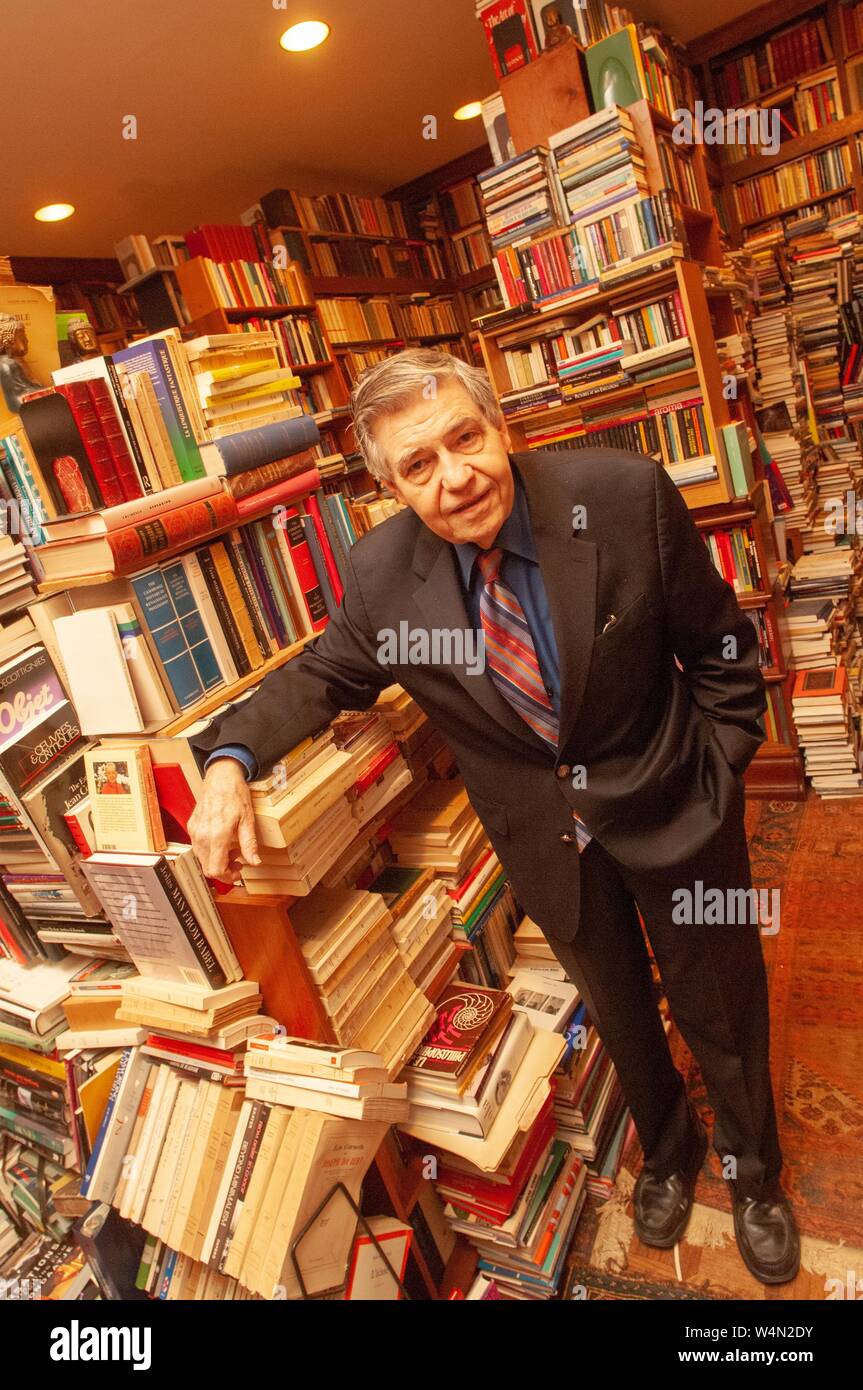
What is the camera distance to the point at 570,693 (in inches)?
46.3

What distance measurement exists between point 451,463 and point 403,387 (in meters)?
0.13

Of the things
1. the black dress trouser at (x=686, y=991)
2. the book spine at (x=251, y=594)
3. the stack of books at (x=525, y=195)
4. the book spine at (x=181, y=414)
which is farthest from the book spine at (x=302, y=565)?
the stack of books at (x=525, y=195)

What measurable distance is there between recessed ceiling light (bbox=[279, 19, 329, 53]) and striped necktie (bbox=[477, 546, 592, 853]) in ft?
9.72

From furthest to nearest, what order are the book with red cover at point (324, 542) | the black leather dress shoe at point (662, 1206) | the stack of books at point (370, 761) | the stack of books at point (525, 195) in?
the stack of books at point (525, 195) → the book with red cover at point (324, 542) → the black leather dress shoe at point (662, 1206) → the stack of books at point (370, 761)

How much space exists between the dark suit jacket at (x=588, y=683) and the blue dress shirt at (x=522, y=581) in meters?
0.02

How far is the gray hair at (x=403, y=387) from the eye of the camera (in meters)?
1.15

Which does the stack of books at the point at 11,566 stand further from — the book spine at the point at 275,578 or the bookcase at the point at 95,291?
the bookcase at the point at 95,291

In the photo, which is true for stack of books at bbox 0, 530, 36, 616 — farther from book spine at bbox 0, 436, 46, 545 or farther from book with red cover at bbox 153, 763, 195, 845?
book with red cover at bbox 153, 763, 195, 845

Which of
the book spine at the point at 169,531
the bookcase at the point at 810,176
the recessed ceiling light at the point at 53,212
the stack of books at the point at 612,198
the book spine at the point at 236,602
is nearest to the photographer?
the book spine at the point at 169,531

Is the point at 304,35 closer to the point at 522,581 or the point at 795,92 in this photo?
the point at 795,92

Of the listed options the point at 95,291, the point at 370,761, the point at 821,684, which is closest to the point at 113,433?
the point at 370,761

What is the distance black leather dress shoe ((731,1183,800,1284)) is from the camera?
1485mm

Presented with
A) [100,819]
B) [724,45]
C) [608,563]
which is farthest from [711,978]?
[724,45]
